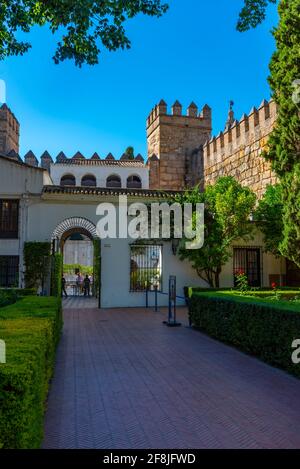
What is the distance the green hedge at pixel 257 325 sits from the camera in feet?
21.1

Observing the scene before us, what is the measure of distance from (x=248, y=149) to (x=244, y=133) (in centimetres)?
106

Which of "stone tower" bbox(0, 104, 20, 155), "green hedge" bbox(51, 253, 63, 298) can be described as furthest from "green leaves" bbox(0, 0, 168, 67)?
"stone tower" bbox(0, 104, 20, 155)

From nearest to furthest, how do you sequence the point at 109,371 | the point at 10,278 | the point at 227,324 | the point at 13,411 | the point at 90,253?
the point at 13,411 < the point at 109,371 < the point at 227,324 < the point at 10,278 < the point at 90,253

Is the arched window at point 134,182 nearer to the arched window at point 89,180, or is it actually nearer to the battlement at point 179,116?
the arched window at point 89,180

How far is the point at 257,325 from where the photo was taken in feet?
24.2

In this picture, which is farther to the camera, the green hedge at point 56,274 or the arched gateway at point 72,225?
the arched gateway at point 72,225

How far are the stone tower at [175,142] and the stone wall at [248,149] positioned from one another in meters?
6.97

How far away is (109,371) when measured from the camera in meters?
6.47

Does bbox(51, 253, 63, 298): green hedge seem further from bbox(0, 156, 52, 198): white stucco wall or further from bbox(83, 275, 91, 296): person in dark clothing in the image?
bbox(83, 275, 91, 296): person in dark clothing

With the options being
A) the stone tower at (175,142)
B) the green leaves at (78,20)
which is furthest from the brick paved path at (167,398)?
the stone tower at (175,142)

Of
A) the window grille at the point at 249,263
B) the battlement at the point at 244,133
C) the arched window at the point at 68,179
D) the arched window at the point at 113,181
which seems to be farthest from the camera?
the arched window at the point at 113,181

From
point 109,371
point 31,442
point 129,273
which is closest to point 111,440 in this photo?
point 31,442
